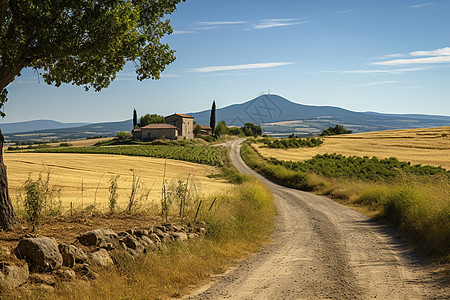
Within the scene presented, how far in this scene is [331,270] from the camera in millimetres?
9297

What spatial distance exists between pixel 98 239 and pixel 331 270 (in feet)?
19.0

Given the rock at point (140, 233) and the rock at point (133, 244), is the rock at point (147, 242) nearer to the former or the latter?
the rock at point (133, 244)

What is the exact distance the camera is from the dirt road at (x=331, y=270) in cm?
771

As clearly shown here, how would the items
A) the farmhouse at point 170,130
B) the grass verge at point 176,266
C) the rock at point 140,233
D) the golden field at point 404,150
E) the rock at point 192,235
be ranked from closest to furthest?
the grass verge at point 176,266 → the rock at point 140,233 → the rock at point 192,235 → the golden field at point 404,150 → the farmhouse at point 170,130

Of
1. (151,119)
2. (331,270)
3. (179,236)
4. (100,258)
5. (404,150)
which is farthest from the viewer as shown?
(151,119)

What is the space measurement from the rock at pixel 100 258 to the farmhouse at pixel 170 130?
102 meters

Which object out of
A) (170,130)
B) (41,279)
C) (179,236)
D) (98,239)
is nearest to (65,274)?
(41,279)

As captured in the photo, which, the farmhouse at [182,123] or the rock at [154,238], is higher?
the farmhouse at [182,123]

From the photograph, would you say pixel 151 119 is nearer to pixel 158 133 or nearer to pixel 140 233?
pixel 158 133

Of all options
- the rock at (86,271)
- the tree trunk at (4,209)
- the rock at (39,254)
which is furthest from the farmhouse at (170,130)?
the rock at (39,254)

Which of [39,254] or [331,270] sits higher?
[39,254]

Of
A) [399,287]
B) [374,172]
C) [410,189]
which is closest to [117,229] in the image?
[399,287]

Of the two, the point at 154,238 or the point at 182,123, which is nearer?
the point at 154,238

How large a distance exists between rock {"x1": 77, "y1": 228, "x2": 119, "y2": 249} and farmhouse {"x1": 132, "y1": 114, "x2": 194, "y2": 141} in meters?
101
